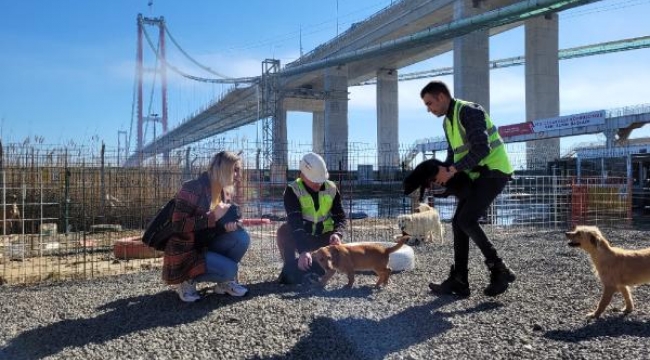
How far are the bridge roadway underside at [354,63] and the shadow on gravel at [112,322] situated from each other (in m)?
25.4

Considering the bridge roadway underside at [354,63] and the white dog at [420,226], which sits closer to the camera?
the white dog at [420,226]

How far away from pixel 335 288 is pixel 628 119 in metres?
25.1

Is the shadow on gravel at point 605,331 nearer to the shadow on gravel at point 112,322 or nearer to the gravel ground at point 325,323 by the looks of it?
the gravel ground at point 325,323

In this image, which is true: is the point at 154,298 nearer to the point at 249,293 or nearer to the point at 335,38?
the point at 249,293

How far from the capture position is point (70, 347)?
3154mm

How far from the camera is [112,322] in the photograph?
146 inches

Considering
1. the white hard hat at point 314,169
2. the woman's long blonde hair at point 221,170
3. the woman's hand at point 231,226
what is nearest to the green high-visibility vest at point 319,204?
the white hard hat at point 314,169

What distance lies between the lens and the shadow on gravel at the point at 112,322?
3.19 m

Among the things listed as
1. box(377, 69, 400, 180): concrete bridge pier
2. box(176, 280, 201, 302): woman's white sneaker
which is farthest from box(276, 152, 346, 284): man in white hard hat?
box(377, 69, 400, 180): concrete bridge pier

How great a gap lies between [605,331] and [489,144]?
147cm

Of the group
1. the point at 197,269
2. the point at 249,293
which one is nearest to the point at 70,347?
the point at 197,269

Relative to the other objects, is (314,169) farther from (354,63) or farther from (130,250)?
(354,63)

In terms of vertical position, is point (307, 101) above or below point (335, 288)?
above

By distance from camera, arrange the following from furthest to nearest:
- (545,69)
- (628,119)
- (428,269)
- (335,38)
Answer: (335,38)
(545,69)
(628,119)
(428,269)
